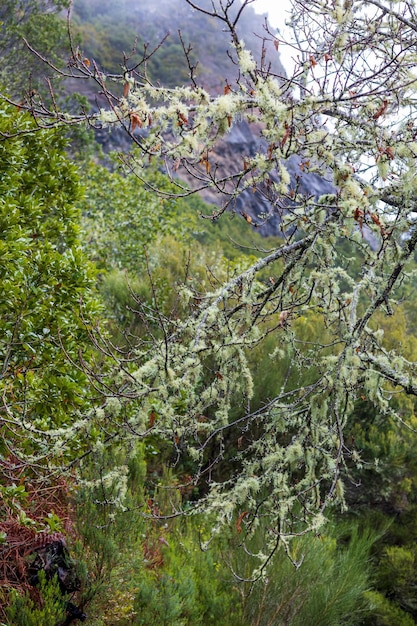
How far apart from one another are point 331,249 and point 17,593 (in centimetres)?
248

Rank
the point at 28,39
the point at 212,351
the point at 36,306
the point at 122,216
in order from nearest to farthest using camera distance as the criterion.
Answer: the point at 212,351 < the point at 36,306 < the point at 122,216 < the point at 28,39

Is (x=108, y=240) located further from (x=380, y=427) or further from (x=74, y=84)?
(x=74, y=84)

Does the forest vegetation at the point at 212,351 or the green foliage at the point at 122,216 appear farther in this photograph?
the green foliage at the point at 122,216

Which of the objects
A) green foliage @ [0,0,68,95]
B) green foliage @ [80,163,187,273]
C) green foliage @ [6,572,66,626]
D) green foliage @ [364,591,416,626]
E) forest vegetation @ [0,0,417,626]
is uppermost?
green foliage @ [0,0,68,95]

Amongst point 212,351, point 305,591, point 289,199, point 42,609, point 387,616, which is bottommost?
point 387,616

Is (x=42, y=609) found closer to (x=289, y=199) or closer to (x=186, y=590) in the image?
(x=186, y=590)

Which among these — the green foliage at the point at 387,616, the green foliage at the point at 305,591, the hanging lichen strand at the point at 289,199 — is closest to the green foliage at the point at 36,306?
the hanging lichen strand at the point at 289,199

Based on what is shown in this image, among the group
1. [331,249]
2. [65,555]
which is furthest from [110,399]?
[65,555]

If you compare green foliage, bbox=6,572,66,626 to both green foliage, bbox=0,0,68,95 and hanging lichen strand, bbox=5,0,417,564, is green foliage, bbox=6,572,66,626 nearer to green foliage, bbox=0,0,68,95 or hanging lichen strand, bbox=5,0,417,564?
hanging lichen strand, bbox=5,0,417,564

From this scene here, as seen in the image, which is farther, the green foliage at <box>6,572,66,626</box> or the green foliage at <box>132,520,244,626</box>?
the green foliage at <box>132,520,244,626</box>

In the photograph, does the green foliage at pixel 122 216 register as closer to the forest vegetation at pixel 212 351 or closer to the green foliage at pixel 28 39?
the forest vegetation at pixel 212 351

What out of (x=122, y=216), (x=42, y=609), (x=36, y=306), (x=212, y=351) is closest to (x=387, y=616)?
(x=42, y=609)

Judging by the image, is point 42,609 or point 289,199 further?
point 42,609

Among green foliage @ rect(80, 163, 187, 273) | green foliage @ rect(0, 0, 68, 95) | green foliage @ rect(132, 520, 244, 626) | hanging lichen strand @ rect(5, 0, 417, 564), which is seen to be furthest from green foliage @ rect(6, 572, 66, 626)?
green foliage @ rect(0, 0, 68, 95)
